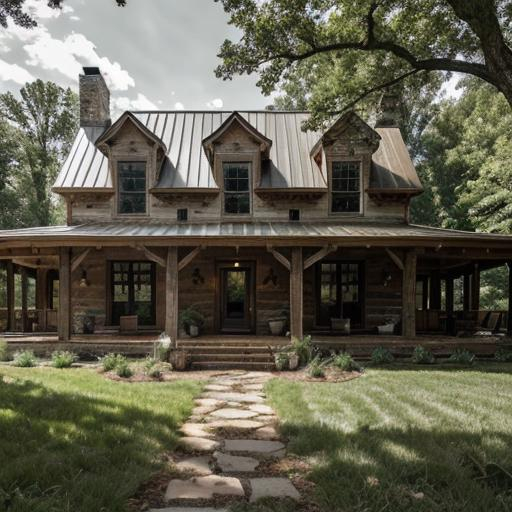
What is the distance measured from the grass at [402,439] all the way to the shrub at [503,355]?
9.99 feet

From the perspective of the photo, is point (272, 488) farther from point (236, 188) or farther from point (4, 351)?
point (236, 188)

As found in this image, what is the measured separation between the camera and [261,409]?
6.40 metres

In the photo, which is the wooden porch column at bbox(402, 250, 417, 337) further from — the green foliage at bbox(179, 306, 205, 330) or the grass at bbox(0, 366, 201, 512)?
the grass at bbox(0, 366, 201, 512)

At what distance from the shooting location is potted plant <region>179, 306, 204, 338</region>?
40.3 ft

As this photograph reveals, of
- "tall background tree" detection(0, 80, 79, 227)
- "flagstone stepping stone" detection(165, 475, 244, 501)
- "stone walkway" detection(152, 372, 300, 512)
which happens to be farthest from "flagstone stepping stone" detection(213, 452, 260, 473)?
"tall background tree" detection(0, 80, 79, 227)

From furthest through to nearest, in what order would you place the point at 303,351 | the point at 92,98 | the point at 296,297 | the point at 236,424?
1. the point at 92,98
2. the point at 296,297
3. the point at 303,351
4. the point at 236,424

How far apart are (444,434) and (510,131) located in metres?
18.6

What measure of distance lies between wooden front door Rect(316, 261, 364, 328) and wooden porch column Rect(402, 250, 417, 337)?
2.53 metres

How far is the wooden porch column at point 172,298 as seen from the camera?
35.3ft

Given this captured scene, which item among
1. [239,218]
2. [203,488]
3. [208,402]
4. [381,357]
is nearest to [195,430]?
[208,402]

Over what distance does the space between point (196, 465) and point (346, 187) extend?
1133 cm

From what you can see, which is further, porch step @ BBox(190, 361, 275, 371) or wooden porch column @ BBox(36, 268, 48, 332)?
wooden porch column @ BBox(36, 268, 48, 332)

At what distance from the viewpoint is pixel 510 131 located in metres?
19.2

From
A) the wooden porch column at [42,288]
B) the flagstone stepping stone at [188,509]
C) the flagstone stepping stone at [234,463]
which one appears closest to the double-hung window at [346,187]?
the flagstone stepping stone at [234,463]
